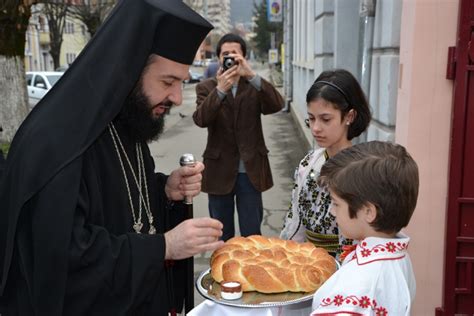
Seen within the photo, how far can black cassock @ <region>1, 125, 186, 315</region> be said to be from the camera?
5.32 feet

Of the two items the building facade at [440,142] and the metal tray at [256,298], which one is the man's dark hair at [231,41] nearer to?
the building facade at [440,142]

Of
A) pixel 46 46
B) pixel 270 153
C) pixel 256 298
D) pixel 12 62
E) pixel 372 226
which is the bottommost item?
pixel 270 153

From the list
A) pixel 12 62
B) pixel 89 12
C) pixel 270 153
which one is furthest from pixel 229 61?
pixel 89 12

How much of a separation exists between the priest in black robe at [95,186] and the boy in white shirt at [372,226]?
17.9 inches

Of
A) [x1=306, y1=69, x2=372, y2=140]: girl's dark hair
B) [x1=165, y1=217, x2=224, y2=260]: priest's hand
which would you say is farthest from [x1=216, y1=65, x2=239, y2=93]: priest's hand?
[x1=165, y1=217, x2=224, y2=260]: priest's hand

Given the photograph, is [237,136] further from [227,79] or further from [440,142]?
[440,142]

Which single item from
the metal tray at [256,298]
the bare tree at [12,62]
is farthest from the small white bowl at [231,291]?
the bare tree at [12,62]

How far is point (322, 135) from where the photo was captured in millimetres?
2535

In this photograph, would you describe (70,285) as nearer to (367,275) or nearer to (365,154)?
(367,275)

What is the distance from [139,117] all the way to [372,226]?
3.02 ft

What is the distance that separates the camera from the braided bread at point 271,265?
179 cm

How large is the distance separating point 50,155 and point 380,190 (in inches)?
40.1

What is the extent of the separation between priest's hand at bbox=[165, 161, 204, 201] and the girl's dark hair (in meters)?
0.73

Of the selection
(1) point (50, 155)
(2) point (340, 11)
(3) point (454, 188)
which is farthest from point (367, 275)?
(2) point (340, 11)
